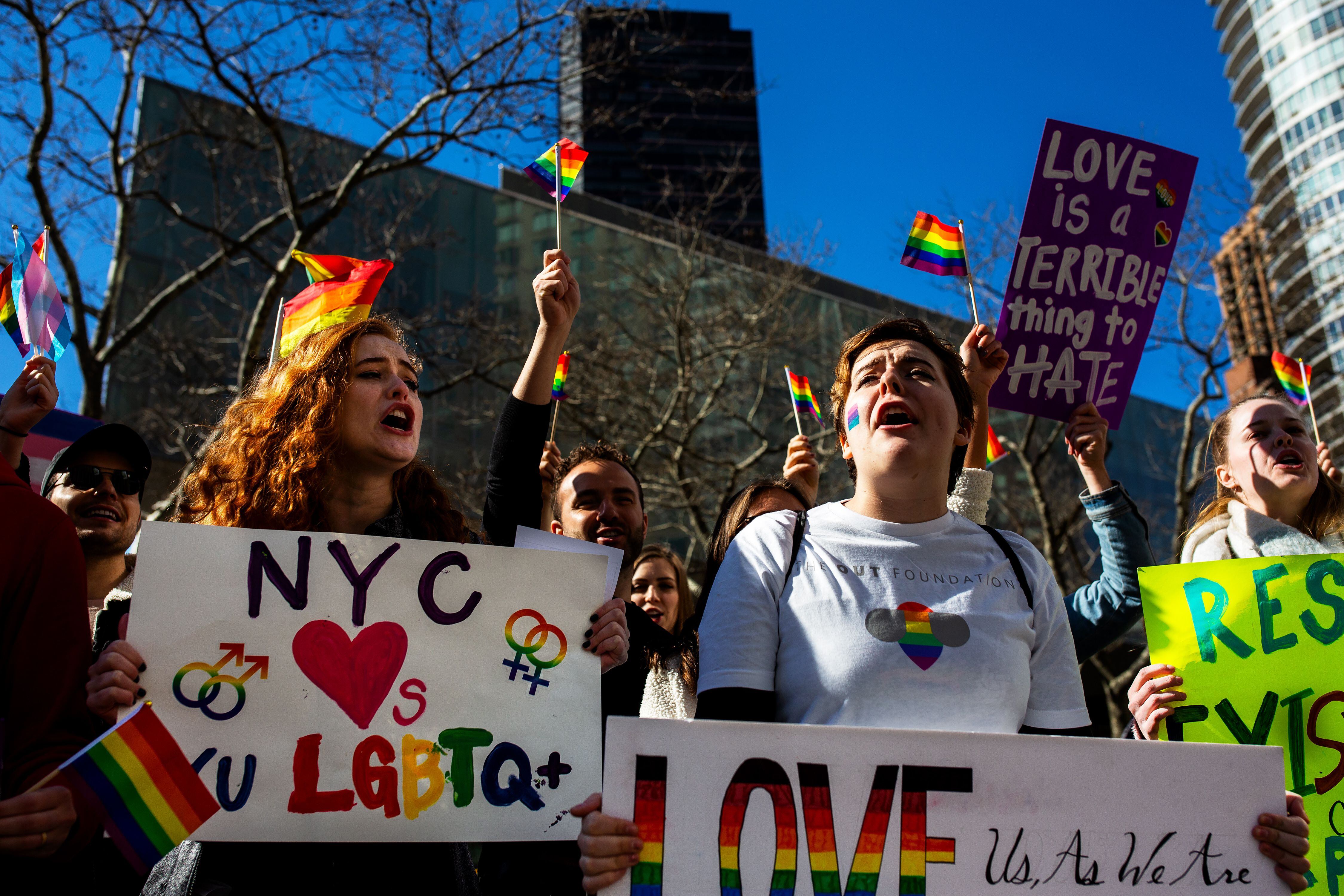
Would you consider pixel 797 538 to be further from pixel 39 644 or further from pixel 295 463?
pixel 39 644

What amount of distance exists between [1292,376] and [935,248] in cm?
228

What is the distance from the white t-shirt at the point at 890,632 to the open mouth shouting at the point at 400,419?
89 centimetres

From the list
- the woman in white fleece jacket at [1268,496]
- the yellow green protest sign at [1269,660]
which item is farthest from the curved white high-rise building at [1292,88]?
the yellow green protest sign at [1269,660]

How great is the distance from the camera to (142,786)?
66.2 inches

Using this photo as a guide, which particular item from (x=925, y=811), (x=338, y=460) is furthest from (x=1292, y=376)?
(x=338, y=460)

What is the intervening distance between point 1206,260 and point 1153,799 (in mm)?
13357

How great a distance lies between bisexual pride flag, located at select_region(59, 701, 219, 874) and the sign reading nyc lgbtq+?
1.00 ft

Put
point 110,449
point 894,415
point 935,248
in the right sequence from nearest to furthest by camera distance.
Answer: point 894,415
point 110,449
point 935,248

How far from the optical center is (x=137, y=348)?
49.8 ft

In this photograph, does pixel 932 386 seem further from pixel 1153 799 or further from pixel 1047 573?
pixel 1153 799

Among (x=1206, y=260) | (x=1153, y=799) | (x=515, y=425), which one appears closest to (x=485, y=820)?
(x=515, y=425)

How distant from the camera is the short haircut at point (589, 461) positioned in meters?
3.55

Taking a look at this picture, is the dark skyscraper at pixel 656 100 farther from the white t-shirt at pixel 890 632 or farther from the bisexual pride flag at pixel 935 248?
the white t-shirt at pixel 890 632

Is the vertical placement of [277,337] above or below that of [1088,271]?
below
